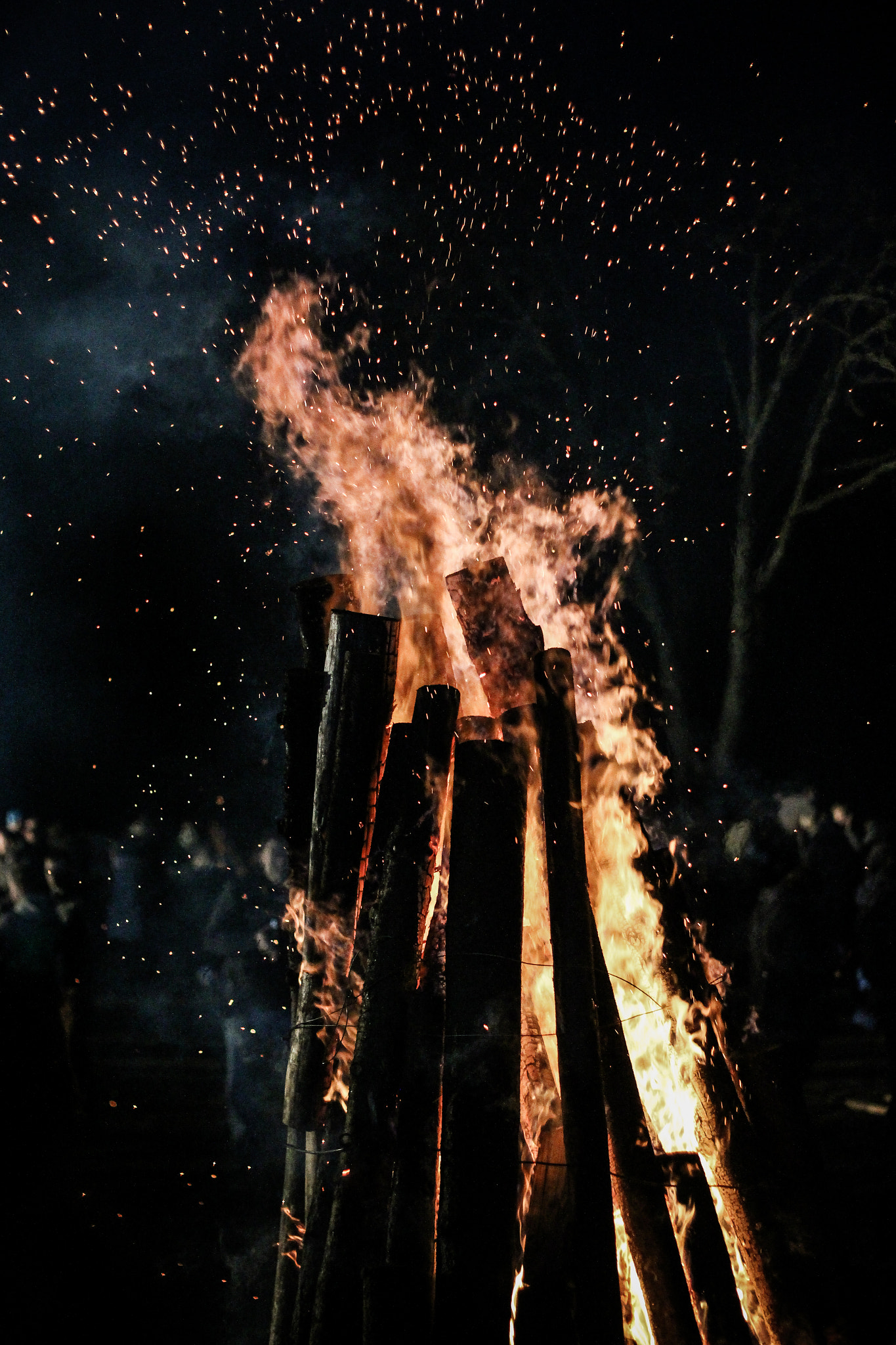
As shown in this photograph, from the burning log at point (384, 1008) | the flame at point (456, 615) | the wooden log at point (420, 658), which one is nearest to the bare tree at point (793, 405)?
the flame at point (456, 615)

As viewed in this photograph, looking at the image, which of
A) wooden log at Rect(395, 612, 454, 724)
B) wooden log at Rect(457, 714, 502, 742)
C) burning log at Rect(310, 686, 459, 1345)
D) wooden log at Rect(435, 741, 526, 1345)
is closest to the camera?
wooden log at Rect(435, 741, 526, 1345)

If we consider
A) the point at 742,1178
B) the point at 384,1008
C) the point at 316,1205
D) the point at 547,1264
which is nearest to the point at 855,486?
the point at 742,1178

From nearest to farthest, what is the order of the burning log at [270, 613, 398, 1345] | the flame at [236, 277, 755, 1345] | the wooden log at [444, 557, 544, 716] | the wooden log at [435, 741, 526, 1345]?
the wooden log at [435, 741, 526, 1345]
the burning log at [270, 613, 398, 1345]
the flame at [236, 277, 755, 1345]
the wooden log at [444, 557, 544, 716]

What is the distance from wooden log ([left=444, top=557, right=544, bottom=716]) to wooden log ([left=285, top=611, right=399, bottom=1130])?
0.46 metres

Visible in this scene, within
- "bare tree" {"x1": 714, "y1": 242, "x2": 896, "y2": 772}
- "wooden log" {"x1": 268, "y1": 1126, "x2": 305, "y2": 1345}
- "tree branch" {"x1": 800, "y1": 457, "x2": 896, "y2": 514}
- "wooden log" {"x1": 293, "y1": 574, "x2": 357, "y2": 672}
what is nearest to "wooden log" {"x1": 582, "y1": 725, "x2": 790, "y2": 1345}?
"wooden log" {"x1": 268, "y1": 1126, "x2": 305, "y2": 1345}

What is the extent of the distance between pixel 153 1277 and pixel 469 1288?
3321mm

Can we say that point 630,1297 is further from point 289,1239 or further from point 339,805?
point 339,805

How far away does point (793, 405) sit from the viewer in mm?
14375

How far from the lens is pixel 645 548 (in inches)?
626

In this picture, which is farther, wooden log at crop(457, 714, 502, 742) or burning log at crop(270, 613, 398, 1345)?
wooden log at crop(457, 714, 502, 742)

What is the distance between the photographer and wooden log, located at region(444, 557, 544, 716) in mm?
3926

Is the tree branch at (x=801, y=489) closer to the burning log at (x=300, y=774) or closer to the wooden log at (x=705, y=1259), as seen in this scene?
the burning log at (x=300, y=774)

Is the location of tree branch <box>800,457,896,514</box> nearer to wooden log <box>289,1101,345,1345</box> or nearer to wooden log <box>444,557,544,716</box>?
wooden log <box>444,557,544,716</box>

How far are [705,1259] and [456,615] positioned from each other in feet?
9.86
